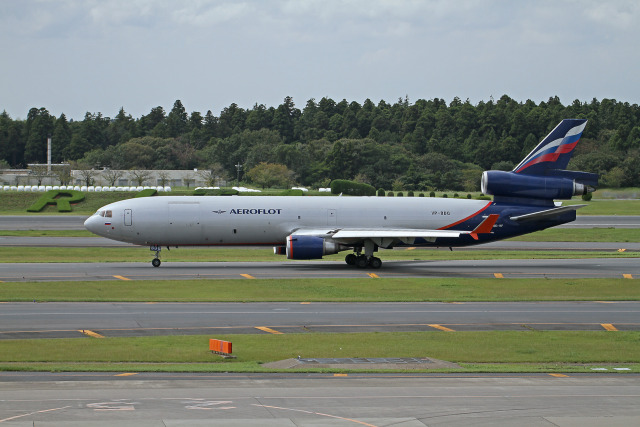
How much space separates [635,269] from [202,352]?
3197 centimetres

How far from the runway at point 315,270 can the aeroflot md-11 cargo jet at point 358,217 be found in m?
1.46

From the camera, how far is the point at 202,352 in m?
23.6

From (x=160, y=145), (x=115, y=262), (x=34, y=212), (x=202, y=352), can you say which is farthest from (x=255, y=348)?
(x=160, y=145)

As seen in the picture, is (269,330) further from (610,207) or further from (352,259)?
(610,207)

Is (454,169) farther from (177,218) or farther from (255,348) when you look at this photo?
(255,348)

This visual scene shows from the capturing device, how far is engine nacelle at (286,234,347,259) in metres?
45.3

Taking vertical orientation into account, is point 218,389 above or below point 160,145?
below

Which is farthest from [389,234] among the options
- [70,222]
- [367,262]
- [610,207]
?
[610,207]

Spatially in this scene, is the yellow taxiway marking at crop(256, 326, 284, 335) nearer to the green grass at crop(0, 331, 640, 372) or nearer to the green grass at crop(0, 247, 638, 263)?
the green grass at crop(0, 331, 640, 372)

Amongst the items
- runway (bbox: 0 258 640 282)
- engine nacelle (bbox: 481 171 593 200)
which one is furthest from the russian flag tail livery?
runway (bbox: 0 258 640 282)

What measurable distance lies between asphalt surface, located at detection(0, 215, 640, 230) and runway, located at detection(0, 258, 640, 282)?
32.4 metres

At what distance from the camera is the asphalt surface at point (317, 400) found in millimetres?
15539

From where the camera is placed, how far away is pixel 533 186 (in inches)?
1956

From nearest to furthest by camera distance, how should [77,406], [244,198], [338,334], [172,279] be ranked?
[77,406] → [338,334] → [172,279] → [244,198]
